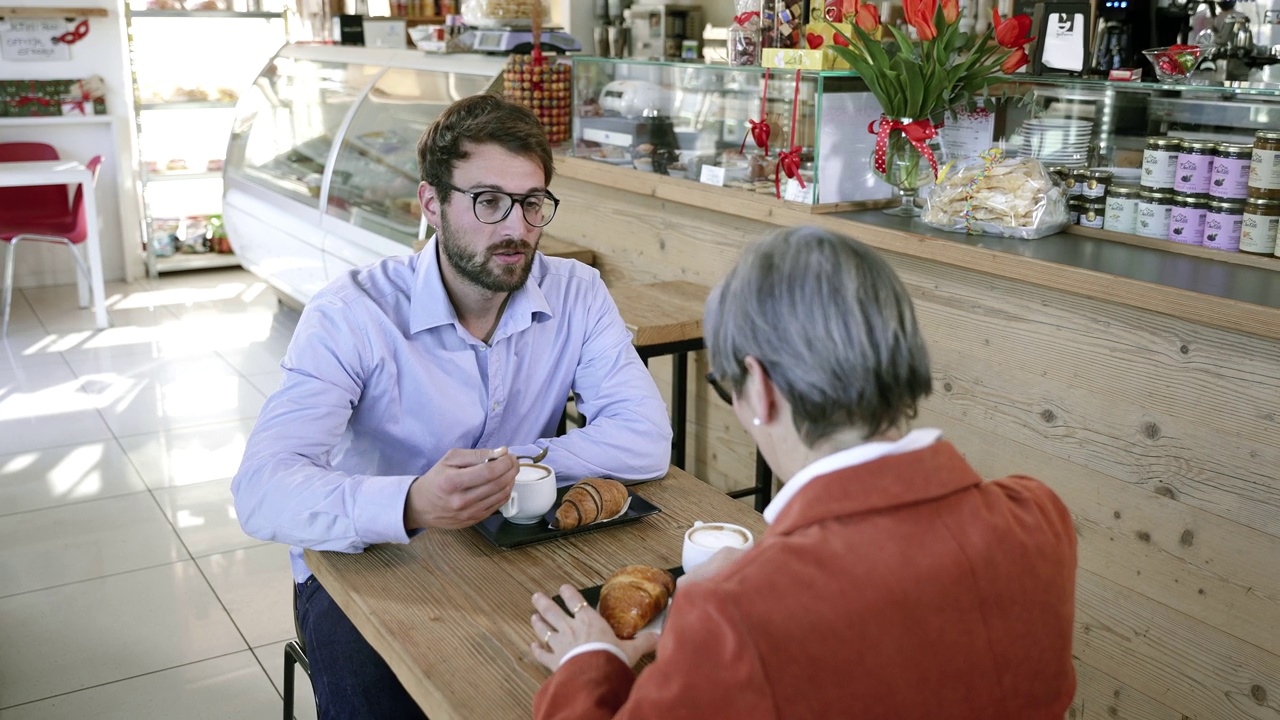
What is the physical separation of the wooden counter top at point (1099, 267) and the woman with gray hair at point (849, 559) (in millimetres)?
973

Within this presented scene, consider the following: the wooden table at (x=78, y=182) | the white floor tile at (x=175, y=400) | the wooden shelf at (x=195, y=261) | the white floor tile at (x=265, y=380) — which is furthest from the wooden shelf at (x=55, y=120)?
the white floor tile at (x=265, y=380)

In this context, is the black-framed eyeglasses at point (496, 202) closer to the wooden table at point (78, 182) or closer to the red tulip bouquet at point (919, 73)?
the red tulip bouquet at point (919, 73)

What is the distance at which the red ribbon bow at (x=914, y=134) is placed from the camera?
266 cm

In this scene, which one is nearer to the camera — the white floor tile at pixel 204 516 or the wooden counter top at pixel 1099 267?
the wooden counter top at pixel 1099 267

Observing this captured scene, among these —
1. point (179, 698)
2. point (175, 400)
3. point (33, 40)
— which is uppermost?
point (33, 40)

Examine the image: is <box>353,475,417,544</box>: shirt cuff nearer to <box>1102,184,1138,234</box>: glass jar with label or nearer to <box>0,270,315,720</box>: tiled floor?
<box>0,270,315,720</box>: tiled floor

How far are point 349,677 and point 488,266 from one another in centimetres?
70

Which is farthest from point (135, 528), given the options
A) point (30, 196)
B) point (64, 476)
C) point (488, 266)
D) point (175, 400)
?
point (30, 196)

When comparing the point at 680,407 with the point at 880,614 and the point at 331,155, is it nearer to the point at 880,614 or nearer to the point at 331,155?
the point at 880,614

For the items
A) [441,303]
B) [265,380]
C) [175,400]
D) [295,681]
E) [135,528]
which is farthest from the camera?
[265,380]

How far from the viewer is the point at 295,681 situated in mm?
2764

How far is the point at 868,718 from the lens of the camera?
0.98 metres

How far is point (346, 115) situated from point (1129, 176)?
3487 mm

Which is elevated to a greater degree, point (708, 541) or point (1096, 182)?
point (1096, 182)
